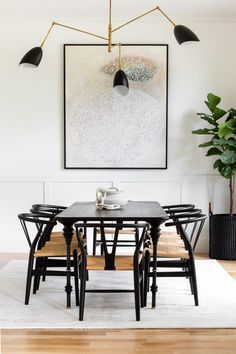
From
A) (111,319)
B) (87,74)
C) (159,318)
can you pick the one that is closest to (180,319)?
(159,318)

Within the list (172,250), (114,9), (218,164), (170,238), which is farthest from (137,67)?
(172,250)

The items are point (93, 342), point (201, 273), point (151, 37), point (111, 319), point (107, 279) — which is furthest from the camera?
point (151, 37)

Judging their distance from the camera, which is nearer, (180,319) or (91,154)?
(180,319)

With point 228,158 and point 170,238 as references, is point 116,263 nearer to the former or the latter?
point 170,238

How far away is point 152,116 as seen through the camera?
18.3 ft

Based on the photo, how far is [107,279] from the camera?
428 cm

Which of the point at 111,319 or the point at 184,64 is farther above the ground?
the point at 184,64

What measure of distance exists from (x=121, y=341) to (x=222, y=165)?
9.57 ft

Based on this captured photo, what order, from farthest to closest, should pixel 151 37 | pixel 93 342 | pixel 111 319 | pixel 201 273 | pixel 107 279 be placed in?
pixel 151 37 → pixel 201 273 → pixel 107 279 → pixel 111 319 → pixel 93 342

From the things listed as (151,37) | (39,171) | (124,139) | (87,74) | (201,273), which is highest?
(151,37)

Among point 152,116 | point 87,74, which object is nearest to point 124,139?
point 152,116

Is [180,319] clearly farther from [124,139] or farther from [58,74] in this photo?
[58,74]

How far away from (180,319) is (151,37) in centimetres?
361

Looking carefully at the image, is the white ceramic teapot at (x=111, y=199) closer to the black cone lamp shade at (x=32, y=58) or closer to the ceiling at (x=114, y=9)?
the black cone lamp shade at (x=32, y=58)
